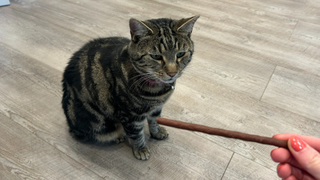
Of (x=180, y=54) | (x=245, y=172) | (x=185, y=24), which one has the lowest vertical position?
(x=245, y=172)

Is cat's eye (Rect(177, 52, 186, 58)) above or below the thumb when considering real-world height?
above

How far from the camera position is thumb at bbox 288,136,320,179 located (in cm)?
65

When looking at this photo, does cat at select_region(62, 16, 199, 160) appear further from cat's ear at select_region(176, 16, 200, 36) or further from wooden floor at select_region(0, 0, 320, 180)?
wooden floor at select_region(0, 0, 320, 180)

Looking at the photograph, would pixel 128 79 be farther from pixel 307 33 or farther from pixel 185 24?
pixel 307 33

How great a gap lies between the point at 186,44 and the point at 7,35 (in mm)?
1822

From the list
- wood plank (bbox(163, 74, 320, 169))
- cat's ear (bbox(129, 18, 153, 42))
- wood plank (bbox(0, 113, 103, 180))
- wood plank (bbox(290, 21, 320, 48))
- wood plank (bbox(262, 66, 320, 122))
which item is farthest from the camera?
wood plank (bbox(290, 21, 320, 48))

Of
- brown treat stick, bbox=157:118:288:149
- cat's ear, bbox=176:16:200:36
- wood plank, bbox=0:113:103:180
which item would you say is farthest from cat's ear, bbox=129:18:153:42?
wood plank, bbox=0:113:103:180

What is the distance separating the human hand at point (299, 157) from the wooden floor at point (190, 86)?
1.19 ft

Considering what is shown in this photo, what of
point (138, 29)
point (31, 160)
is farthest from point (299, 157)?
point (31, 160)

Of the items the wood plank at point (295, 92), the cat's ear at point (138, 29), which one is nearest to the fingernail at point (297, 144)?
the cat's ear at point (138, 29)

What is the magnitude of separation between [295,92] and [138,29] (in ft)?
4.13

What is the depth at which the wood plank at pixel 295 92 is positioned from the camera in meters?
1.42

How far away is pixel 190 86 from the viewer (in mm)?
1567

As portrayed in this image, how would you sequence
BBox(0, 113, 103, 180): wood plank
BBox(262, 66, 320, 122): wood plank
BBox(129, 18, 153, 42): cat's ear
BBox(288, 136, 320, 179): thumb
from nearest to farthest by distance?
1. BBox(288, 136, 320, 179): thumb
2. BBox(129, 18, 153, 42): cat's ear
3. BBox(0, 113, 103, 180): wood plank
4. BBox(262, 66, 320, 122): wood plank
